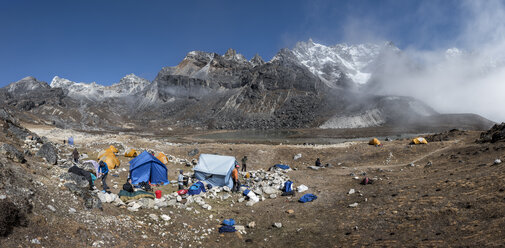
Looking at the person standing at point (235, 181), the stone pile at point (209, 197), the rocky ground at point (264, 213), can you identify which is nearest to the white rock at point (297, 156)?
the stone pile at point (209, 197)

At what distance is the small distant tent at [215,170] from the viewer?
18625 millimetres

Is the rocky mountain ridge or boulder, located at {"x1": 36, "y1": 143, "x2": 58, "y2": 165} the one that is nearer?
boulder, located at {"x1": 36, "y1": 143, "x2": 58, "y2": 165}

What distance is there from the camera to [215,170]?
1898 centimetres

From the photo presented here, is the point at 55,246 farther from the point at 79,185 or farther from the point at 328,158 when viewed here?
the point at 328,158

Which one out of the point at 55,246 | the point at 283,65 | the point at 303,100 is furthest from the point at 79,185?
the point at 283,65

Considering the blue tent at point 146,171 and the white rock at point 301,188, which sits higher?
the blue tent at point 146,171

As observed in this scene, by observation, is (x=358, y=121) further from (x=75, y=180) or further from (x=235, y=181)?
(x=75, y=180)

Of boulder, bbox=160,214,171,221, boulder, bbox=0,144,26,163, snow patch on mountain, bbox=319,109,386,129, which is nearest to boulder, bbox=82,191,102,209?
boulder, bbox=160,214,171,221

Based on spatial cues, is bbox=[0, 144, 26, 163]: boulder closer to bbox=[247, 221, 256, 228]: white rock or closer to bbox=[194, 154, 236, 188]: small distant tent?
bbox=[194, 154, 236, 188]: small distant tent

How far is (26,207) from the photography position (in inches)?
330

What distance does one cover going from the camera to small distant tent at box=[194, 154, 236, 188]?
61.1 ft

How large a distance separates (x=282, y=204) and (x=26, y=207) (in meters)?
11.7

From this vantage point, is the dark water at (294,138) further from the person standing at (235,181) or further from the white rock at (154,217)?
Result: the white rock at (154,217)

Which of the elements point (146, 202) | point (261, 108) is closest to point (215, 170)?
point (146, 202)
